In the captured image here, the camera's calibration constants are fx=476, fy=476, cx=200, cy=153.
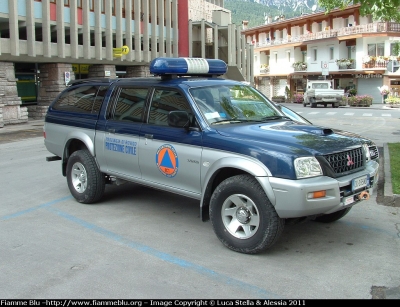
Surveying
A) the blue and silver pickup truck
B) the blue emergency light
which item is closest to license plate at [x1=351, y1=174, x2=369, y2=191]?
the blue and silver pickup truck

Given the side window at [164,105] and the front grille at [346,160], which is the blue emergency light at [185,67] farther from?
the front grille at [346,160]

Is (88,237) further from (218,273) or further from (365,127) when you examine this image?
(365,127)

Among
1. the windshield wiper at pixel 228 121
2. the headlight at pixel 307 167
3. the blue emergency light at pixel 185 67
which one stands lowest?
the headlight at pixel 307 167

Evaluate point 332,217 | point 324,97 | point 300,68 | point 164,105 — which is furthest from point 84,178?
point 300,68

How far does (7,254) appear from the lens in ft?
16.6

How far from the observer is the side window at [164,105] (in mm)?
5816

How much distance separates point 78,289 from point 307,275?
2.08m

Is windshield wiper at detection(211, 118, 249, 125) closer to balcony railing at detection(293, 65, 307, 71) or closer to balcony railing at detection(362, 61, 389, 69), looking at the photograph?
balcony railing at detection(362, 61, 389, 69)

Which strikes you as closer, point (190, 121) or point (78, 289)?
point (78, 289)

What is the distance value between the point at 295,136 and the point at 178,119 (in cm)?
133

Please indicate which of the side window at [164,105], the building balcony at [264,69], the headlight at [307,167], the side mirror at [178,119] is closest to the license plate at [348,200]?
the headlight at [307,167]

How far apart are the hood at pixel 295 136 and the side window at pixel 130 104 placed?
1345 mm

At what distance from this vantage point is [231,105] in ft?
19.3

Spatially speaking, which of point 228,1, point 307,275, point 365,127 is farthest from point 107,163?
point 228,1
